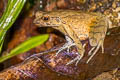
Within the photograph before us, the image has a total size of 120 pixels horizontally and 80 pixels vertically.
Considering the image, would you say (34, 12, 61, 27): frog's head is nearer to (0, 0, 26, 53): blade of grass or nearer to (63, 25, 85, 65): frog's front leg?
(63, 25, 85, 65): frog's front leg

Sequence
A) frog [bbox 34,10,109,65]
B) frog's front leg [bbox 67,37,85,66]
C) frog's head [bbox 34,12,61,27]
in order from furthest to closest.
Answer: frog's head [bbox 34,12,61,27]
frog [bbox 34,10,109,65]
frog's front leg [bbox 67,37,85,66]

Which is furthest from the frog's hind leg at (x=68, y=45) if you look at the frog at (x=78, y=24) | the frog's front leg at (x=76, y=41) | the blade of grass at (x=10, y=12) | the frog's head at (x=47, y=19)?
the blade of grass at (x=10, y=12)

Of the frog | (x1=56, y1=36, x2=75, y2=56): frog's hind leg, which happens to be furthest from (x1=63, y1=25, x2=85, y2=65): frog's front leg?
(x1=56, y1=36, x2=75, y2=56): frog's hind leg

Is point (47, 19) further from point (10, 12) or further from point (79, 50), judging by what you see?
point (79, 50)

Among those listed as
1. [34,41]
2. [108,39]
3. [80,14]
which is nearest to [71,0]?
[34,41]

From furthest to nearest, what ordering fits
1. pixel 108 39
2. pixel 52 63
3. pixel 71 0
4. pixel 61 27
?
1. pixel 71 0
2. pixel 61 27
3. pixel 108 39
4. pixel 52 63

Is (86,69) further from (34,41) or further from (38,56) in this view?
(34,41)

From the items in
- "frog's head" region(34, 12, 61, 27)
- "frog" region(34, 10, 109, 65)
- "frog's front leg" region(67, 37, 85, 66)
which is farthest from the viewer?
"frog's head" region(34, 12, 61, 27)
